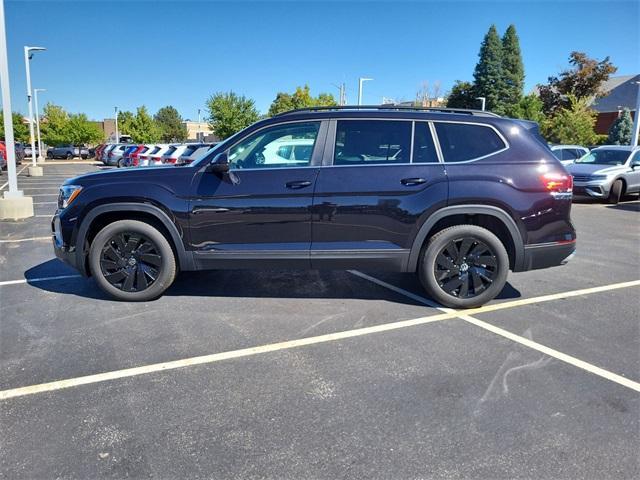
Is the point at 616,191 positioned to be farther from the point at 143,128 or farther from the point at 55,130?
the point at 55,130

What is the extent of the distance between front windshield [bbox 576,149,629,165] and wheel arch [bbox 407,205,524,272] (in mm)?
12380

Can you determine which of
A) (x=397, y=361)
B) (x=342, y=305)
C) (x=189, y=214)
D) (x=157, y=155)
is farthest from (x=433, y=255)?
(x=157, y=155)

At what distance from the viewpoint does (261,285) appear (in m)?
5.48

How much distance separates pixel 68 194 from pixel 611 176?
14320 millimetres

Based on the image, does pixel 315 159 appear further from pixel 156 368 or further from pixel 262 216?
pixel 156 368

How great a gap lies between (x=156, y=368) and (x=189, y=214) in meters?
1.63

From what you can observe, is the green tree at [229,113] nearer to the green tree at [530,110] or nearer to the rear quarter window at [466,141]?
the green tree at [530,110]

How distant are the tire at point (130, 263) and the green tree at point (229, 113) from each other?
3464cm

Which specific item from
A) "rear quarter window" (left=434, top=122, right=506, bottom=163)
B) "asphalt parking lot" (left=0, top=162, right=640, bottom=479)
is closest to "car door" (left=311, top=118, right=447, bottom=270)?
"rear quarter window" (left=434, top=122, right=506, bottom=163)

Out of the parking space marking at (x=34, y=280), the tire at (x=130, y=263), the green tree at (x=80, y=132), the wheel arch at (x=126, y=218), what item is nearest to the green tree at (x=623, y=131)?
the wheel arch at (x=126, y=218)

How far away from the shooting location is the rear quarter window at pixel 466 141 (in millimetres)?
4645

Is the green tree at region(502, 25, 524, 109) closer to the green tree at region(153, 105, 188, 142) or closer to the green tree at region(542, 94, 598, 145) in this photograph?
the green tree at region(542, 94, 598, 145)

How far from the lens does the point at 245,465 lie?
2.45m

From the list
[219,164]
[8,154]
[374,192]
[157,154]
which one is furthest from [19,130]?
[374,192]
